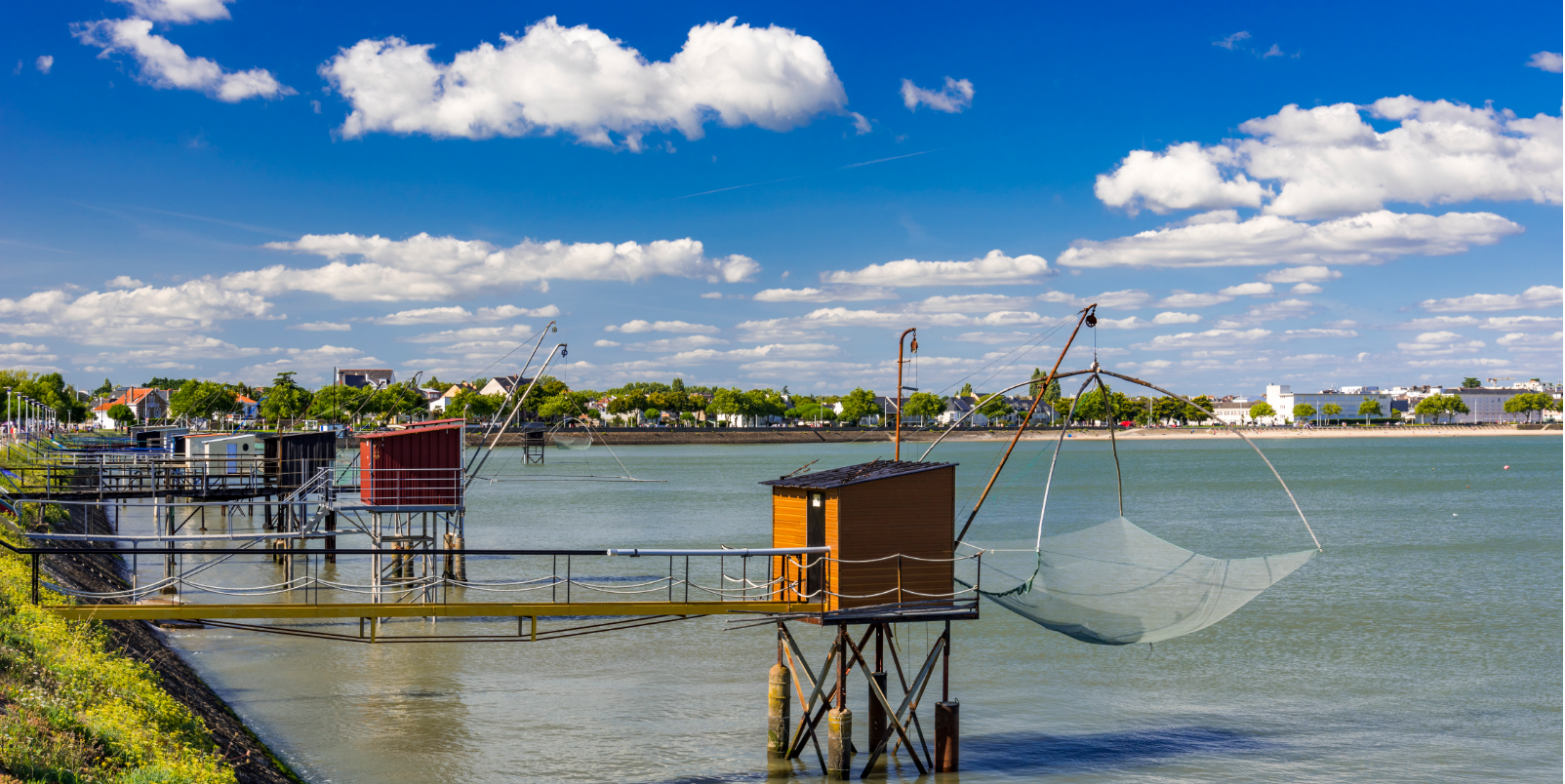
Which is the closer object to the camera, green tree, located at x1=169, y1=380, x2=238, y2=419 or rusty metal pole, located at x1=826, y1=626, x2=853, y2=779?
rusty metal pole, located at x1=826, y1=626, x2=853, y2=779

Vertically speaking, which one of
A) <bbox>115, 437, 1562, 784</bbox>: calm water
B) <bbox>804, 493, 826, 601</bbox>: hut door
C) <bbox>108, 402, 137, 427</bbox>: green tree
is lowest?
<bbox>115, 437, 1562, 784</bbox>: calm water

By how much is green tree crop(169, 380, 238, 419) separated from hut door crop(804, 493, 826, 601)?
153 meters

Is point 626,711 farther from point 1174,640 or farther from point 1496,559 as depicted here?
point 1496,559

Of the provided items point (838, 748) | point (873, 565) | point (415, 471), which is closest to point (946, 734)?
point (838, 748)

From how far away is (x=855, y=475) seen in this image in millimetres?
19969

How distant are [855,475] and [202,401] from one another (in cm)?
16513

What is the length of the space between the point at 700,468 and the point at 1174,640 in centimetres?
10344

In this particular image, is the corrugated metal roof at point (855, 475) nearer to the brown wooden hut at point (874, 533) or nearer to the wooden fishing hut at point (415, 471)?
the brown wooden hut at point (874, 533)

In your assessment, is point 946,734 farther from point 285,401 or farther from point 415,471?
point 285,401

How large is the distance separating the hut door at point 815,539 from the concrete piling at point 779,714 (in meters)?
2.21

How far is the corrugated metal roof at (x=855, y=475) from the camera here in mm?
19438

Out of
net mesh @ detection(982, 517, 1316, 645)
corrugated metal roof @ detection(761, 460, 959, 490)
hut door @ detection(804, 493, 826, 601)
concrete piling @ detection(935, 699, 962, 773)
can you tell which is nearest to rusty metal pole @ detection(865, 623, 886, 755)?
concrete piling @ detection(935, 699, 962, 773)

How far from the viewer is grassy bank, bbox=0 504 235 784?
1226 cm

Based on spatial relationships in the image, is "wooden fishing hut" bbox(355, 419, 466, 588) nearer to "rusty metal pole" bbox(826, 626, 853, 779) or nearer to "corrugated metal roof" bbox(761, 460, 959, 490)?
"corrugated metal roof" bbox(761, 460, 959, 490)
